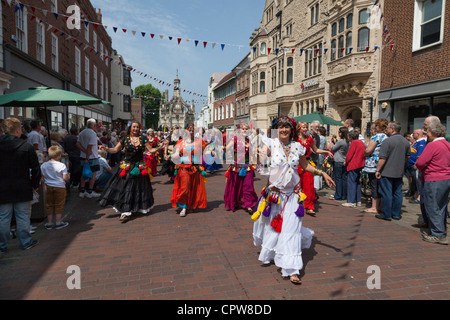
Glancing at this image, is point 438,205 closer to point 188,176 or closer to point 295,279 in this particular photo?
point 295,279

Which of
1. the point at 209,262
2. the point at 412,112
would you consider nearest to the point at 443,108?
the point at 412,112

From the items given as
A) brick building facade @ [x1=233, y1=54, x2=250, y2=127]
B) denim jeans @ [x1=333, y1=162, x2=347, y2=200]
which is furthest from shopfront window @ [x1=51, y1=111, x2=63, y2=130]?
brick building facade @ [x1=233, y1=54, x2=250, y2=127]

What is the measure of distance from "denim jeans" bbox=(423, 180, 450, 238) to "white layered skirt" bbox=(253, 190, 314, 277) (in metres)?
2.57

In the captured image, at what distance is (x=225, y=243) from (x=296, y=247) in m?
1.49

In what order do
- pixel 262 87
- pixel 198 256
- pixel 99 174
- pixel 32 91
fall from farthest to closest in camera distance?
pixel 262 87 → pixel 99 174 → pixel 32 91 → pixel 198 256

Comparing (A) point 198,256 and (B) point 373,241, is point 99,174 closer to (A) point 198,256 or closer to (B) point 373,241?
(A) point 198,256

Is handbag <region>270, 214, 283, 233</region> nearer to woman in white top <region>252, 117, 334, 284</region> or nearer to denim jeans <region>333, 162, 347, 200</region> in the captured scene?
woman in white top <region>252, 117, 334, 284</region>

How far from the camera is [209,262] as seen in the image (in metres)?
3.96

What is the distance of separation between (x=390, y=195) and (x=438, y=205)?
47.5 inches

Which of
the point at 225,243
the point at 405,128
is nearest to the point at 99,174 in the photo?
the point at 225,243

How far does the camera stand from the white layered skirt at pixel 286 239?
3447 mm
